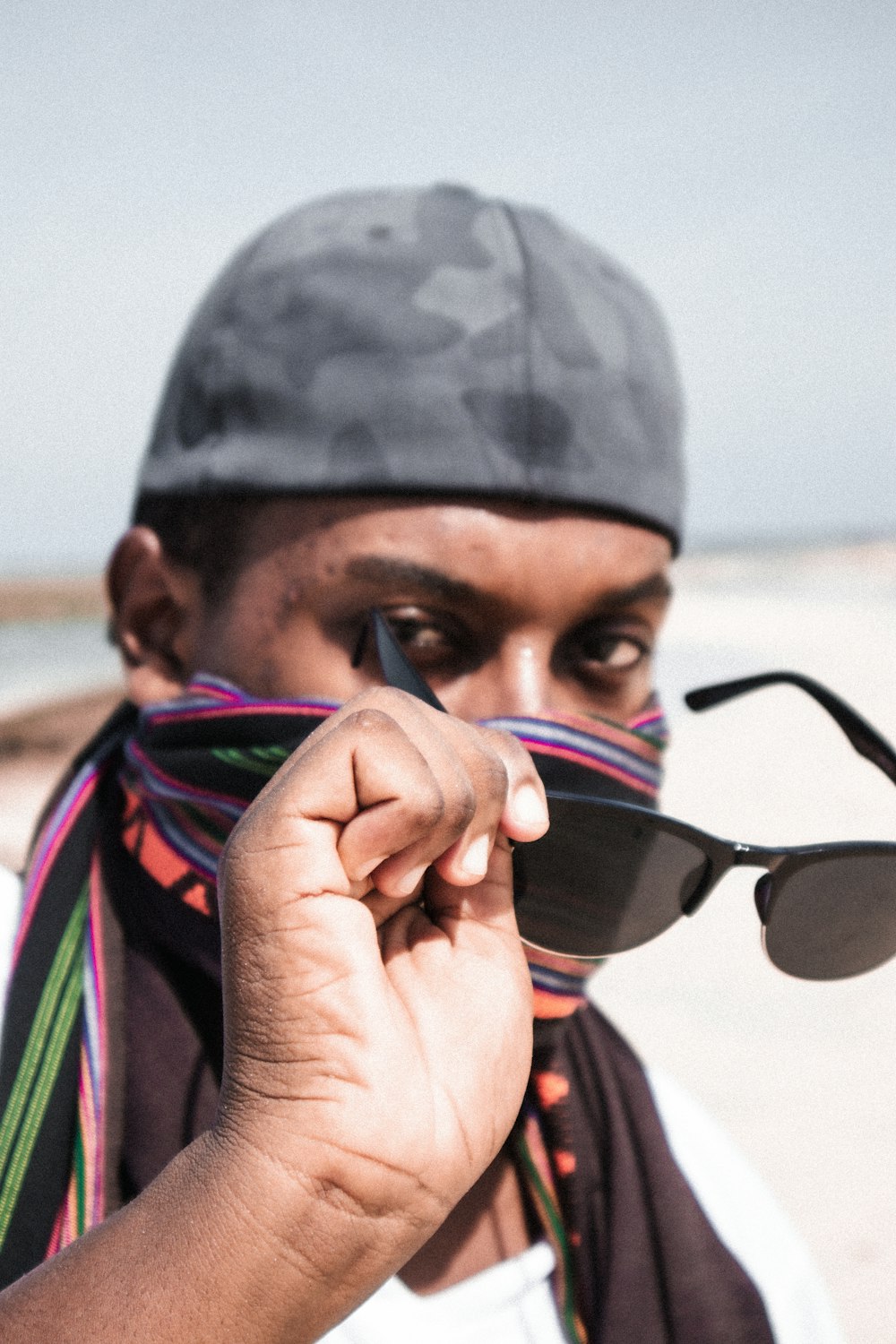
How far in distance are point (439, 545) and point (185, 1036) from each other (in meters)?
0.80

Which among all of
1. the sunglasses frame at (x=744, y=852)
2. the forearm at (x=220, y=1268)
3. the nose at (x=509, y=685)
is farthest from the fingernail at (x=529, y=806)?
the nose at (x=509, y=685)

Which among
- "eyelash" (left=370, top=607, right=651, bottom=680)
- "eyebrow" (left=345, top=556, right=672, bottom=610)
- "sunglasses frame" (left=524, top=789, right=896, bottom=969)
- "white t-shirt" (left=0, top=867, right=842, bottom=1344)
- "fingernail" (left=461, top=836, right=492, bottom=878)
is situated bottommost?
"white t-shirt" (left=0, top=867, right=842, bottom=1344)

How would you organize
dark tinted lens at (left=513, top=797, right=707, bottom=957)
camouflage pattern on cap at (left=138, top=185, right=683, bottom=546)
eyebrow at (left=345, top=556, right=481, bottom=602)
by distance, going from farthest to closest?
camouflage pattern on cap at (left=138, top=185, right=683, bottom=546)
eyebrow at (left=345, top=556, right=481, bottom=602)
dark tinted lens at (left=513, top=797, right=707, bottom=957)

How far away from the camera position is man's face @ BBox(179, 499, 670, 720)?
1.65 metres

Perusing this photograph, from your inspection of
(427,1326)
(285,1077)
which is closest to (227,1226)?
(285,1077)

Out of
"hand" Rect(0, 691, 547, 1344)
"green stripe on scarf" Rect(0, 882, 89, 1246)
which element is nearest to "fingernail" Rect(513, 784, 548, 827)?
"hand" Rect(0, 691, 547, 1344)

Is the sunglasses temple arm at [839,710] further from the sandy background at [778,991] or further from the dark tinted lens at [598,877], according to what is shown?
the sandy background at [778,991]

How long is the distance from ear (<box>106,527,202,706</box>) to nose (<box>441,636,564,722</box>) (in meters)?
0.48

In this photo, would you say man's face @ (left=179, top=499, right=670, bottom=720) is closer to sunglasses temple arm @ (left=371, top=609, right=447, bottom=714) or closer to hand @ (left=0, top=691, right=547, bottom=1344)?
sunglasses temple arm @ (left=371, top=609, right=447, bottom=714)

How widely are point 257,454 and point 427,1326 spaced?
128cm

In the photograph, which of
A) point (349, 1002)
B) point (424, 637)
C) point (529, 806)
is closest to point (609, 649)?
point (424, 637)

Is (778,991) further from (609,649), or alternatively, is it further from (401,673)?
(401,673)

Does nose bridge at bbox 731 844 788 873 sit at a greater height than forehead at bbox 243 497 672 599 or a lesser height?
lesser

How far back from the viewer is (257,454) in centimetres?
178
